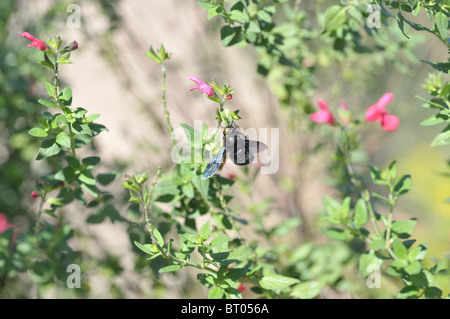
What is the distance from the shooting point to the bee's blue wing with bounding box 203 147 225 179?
879 mm

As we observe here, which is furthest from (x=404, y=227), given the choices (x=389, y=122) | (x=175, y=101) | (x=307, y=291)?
(x=175, y=101)

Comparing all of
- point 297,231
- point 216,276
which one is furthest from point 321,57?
point 216,276

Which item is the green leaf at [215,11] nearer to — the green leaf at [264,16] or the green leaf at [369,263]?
the green leaf at [264,16]

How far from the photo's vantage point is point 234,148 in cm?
89

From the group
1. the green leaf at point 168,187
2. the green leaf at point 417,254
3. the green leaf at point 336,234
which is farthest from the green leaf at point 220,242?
the green leaf at point 417,254

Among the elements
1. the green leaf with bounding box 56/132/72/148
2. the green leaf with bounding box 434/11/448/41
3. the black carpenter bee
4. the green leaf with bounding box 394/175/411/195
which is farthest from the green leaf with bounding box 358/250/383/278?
the green leaf with bounding box 56/132/72/148

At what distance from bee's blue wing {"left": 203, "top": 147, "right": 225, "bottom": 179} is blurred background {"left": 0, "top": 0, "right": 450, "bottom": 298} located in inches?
25.8

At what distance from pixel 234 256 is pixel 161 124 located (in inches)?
57.2

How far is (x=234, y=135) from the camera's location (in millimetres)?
875

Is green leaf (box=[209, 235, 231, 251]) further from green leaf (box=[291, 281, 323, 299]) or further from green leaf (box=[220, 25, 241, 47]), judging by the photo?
green leaf (box=[220, 25, 241, 47])

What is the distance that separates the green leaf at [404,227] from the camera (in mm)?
1028

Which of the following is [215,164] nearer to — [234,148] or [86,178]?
[234,148]

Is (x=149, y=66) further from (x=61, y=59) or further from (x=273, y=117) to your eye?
(x=61, y=59)

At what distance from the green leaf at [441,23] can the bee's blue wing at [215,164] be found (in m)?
0.49
